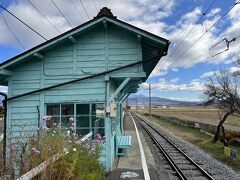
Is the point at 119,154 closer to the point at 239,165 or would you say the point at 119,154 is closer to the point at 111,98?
the point at 111,98

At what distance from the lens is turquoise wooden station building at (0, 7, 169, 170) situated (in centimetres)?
1091

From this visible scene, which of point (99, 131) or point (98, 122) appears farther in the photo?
point (98, 122)

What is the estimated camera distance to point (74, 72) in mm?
11086

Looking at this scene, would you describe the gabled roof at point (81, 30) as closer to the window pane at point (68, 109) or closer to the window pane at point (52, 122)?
the window pane at point (68, 109)

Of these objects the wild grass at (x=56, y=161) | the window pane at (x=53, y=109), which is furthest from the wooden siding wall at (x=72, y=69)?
the wild grass at (x=56, y=161)

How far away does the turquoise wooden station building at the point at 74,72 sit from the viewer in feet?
35.8

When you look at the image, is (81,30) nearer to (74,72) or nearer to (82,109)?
(74,72)

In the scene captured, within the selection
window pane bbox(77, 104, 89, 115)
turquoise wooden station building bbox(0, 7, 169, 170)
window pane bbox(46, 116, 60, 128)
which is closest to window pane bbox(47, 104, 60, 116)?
turquoise wooden station building bbox(0, 7, 169, 170)

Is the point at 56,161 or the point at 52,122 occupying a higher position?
the point at 52,122

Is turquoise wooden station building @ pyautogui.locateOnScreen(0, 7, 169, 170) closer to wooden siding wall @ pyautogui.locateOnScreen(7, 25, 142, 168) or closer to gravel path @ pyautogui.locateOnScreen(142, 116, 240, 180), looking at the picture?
wooden siding wall @ pyautogui.locateOnScreen(7, 25, 142, 168)

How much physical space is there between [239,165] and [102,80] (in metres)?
6.79

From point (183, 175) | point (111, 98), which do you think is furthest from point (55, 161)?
point (183, 175)

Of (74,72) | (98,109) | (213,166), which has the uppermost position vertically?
(74,72)

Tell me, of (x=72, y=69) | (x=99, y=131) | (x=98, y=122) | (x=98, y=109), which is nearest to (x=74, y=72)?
(x=72, y=69)
